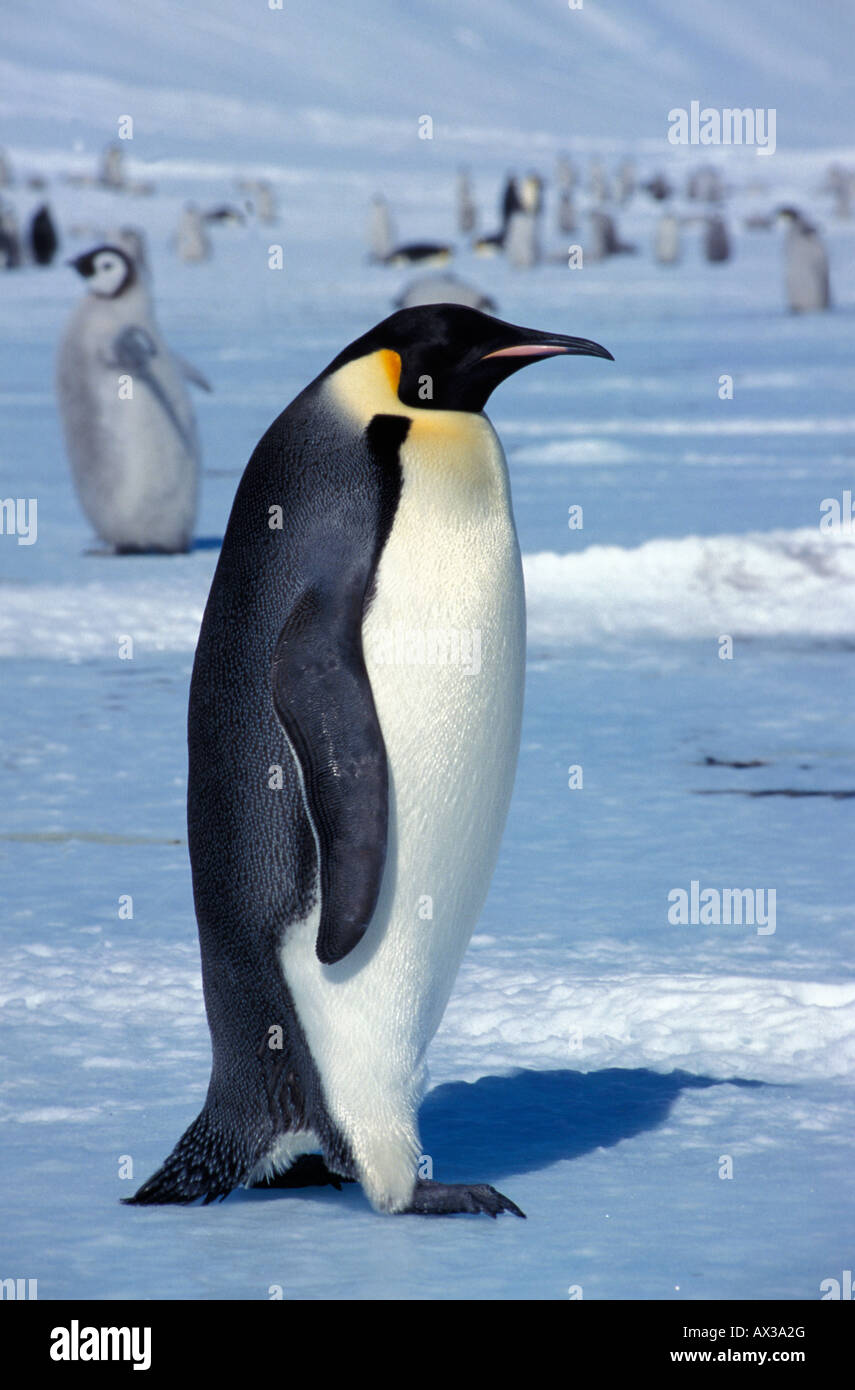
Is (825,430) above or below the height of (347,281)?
below

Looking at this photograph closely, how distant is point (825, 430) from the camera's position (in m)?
12.6

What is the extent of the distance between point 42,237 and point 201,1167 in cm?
2885

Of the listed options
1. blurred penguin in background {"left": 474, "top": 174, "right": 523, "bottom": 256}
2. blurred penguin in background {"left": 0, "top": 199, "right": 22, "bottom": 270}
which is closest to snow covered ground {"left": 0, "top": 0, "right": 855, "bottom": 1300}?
blurred penguin in background {"left": 0, "top": 199, "right": 22, "bottom": 270}

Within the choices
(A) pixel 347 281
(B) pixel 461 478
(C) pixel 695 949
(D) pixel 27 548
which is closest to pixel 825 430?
(D) pixel 27 548

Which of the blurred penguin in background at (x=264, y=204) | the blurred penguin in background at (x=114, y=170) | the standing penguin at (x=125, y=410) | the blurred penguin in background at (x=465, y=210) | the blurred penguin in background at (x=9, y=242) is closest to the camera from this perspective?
the standing penguin at (x=125, y=410)

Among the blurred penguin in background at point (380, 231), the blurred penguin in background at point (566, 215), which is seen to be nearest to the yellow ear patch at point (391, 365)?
the blurred penguin in background at point (380, 231)

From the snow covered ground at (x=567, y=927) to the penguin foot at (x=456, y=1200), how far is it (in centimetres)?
3

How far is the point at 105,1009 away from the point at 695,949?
1008mm

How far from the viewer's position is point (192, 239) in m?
31.7

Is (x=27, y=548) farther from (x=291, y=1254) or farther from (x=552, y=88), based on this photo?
(x=552, y=88)

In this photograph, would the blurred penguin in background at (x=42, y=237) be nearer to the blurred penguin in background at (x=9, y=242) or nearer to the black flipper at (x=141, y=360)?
the blurred penguin in background at (x=9, y=242)

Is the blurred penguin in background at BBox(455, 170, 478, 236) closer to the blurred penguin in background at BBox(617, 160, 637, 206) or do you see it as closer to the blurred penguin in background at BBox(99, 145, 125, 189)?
the blurred penguin in background at BBox(617, 160, 637, 206)

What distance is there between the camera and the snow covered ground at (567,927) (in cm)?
233

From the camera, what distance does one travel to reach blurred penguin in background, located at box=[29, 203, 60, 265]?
97.3 feet
